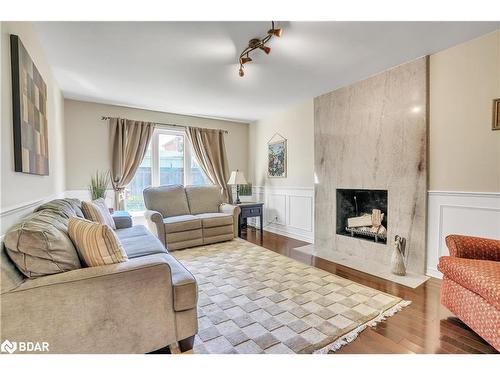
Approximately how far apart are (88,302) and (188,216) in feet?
8.96

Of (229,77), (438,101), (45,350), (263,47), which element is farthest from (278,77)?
(45,350)

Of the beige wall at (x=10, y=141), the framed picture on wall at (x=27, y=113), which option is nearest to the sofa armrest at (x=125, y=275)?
the beige wall at (x=10, y=141)

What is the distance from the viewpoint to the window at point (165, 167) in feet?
14.4

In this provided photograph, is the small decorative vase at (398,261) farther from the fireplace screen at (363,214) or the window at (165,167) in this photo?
the window at (165,167)

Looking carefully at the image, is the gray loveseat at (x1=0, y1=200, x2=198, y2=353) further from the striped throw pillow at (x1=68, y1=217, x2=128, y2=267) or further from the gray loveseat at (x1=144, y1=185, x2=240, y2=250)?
the gray loveseat at (x1=144, y1=185, x2=240, y2=250)

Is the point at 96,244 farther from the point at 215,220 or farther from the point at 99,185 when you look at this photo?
the point at 99,185

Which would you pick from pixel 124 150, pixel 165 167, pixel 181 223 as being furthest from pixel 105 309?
pixel 165 167

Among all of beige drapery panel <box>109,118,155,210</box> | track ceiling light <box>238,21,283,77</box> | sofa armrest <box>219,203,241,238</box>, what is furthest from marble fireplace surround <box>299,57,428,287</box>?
beige drapery panel <box>109,118,155,210</box>

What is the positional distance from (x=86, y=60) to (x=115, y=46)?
20.4 inches

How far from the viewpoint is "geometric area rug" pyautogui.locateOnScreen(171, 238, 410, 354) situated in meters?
1.58

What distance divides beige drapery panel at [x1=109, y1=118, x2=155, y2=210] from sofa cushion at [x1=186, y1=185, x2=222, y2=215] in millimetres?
1003

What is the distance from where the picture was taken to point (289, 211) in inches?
175

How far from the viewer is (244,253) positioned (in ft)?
11.1

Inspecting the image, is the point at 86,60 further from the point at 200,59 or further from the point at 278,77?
the point at 278,77
